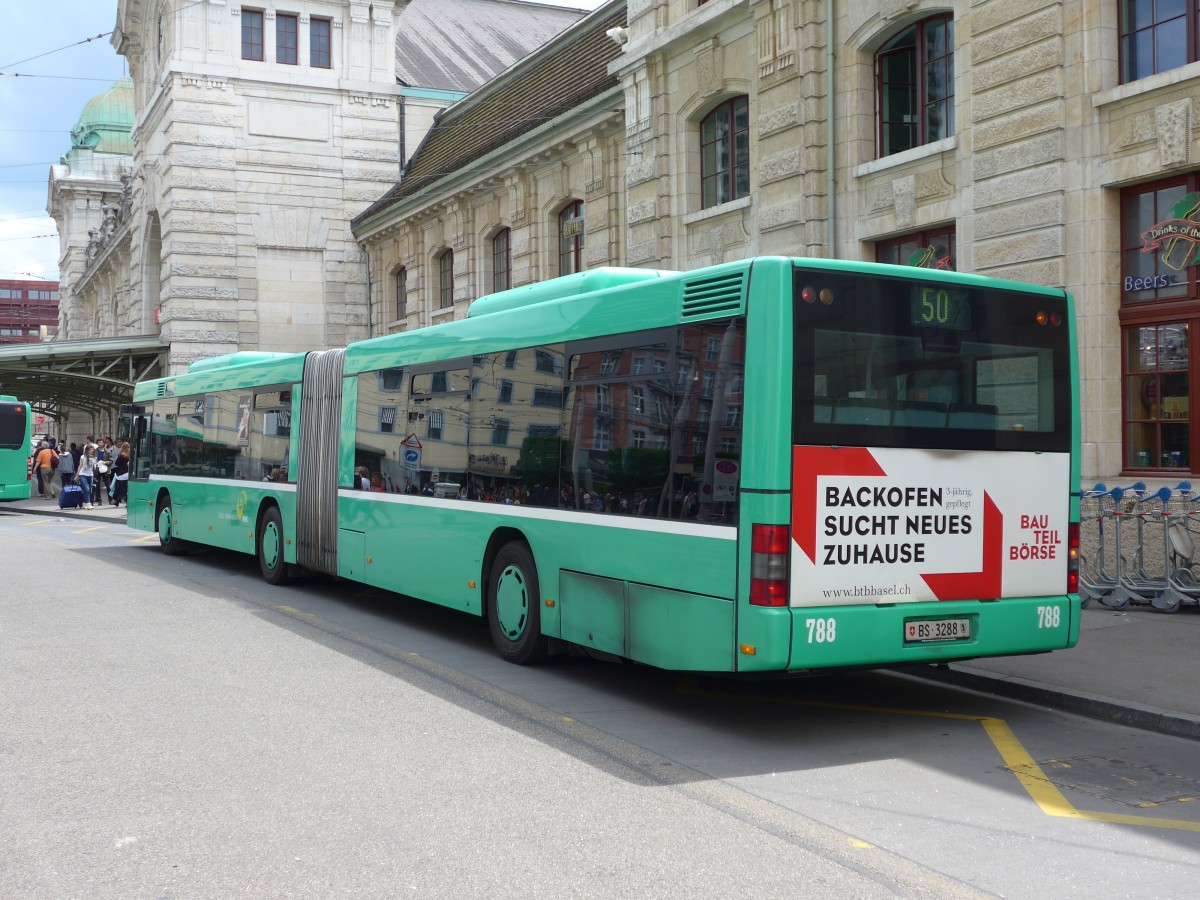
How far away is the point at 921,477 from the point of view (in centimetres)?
741

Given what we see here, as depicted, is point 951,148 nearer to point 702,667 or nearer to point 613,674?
point 613,674

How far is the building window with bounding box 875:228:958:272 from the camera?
49.1 feet

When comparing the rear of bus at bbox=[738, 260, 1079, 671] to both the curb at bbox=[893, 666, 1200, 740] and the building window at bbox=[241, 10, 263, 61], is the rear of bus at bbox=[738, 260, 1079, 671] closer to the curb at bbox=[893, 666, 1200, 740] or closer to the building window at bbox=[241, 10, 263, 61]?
the curb at bbox=[893, 666, 1200, 740]

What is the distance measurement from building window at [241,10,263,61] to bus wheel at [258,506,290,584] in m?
27.8

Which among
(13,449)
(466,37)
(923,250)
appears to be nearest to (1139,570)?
(923,250)

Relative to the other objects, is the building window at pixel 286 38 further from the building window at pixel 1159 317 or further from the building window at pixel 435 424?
the building window at pixel 1159 317

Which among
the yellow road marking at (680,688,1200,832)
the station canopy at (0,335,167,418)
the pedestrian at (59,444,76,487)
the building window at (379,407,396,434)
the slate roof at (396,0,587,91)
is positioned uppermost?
the slate roof at (396,0,587,91)

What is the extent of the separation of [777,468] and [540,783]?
212 centimetres

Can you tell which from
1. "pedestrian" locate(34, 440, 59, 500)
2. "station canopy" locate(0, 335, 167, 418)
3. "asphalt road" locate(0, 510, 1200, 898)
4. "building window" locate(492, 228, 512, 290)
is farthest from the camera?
"pedestrian" locate(34, 440, 59, 500)

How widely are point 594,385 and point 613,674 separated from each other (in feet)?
7.28

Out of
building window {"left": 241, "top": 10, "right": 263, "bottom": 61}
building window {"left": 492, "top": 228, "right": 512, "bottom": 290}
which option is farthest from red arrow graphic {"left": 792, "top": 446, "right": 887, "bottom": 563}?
building window {"left": 241, "top": 10, "right": 263, "bottom": 61}

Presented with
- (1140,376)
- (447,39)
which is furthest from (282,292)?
(1140,376)

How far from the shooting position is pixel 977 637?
754 cm

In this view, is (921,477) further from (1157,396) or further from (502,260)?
(502,260)
